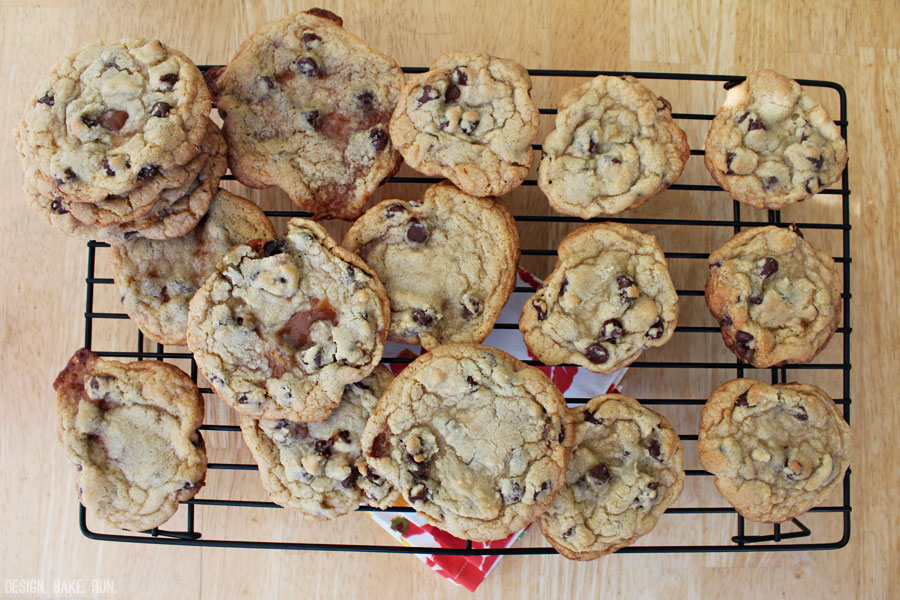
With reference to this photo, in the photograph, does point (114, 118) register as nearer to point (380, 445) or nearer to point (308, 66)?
point (308, 66)

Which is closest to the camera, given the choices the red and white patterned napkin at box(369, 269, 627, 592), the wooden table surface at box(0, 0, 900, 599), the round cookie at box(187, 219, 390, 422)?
the round cookie at box(187, 219, 390, 422)

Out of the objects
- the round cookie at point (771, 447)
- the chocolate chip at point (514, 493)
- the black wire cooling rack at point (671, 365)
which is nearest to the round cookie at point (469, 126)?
the black wire cooling rack at point (671, 365)

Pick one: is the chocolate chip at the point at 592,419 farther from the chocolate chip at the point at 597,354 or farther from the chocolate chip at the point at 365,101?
the chocolate chip at the point at 365,101

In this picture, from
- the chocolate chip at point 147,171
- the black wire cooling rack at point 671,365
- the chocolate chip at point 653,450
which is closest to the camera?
the chocolate chip at point 147,171

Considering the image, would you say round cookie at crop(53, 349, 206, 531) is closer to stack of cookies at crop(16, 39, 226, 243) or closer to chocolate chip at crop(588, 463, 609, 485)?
stack of cookies at crop(16, 39, 226, 243)

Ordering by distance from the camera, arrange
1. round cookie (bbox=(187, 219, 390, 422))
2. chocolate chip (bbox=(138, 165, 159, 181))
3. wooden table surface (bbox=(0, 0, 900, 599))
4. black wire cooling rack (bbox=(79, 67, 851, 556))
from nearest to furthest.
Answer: chocolate chip (bbox=(138, 165, 159, 181)), round cookie (bbox=(187, 219, 390, 422)), black wire cooling rack (bbox=(79, 67, 851, 556)), wooden table surface (bbox=(0, 0, 900, 599))

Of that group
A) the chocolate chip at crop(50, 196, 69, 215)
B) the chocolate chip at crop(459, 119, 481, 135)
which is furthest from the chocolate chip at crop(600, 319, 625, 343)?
the chocolate chip at crop(50, 196, 69, 215)
